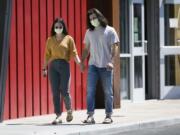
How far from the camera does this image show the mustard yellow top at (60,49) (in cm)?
1191

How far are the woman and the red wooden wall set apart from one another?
116 cm

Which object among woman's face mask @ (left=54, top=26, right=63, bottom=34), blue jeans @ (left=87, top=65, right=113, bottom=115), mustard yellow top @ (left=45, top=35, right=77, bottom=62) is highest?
woman's face mask @ (left=54, top=26, right=63, bottom=34)

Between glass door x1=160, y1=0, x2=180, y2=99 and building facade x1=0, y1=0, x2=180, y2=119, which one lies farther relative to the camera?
glass door x1=160, y1=0, x2=180, y2=99

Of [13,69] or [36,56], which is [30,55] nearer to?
[36,56]

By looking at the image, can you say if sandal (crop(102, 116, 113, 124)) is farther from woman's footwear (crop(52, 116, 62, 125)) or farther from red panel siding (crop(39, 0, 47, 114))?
red panel siding (crop(39, 0, 47, 114))

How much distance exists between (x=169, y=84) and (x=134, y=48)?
1.53 meters

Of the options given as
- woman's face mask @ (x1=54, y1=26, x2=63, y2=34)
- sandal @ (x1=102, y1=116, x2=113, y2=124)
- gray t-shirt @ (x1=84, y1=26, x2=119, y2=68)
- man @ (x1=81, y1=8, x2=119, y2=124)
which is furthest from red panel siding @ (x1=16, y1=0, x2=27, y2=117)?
sandal @ (x1=102, y1=116, x2=113, y2=124)

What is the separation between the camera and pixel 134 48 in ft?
55.6

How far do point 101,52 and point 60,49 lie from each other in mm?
697

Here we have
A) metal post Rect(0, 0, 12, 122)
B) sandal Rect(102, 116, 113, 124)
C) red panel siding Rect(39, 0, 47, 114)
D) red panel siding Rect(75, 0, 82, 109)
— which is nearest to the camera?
sandal Rect(102, 116, 113, 124)

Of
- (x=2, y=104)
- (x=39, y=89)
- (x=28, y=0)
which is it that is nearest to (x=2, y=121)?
(x=2, y=104)

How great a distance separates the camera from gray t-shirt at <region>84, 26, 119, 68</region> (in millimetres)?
11883

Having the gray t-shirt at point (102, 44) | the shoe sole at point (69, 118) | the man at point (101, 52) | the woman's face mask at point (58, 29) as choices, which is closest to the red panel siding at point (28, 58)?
the shoe sole at point (69, 118)

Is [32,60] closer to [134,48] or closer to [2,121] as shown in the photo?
[2,121]
